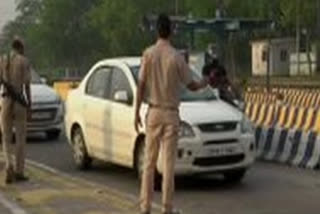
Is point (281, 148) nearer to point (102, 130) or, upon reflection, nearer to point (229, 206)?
point (102, 130)

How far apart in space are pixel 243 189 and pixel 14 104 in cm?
326

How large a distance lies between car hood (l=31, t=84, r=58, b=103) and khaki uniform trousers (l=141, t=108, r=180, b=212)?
11.2 m

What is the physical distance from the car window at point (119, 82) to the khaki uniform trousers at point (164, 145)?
4.17m

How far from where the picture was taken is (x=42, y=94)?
21.1 m

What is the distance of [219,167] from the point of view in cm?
1291

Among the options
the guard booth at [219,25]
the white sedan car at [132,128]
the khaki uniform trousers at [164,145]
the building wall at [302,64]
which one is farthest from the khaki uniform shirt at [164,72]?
the building wall at [302,64]

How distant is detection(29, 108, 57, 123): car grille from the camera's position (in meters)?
20.8

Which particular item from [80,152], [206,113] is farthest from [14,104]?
[206,113]

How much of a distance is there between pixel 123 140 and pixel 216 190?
1490 millimetres

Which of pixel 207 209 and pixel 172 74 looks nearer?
pixel 172 74

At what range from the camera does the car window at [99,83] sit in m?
14.8

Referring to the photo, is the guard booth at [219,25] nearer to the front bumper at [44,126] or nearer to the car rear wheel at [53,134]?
the car rear wheel at [53,134]

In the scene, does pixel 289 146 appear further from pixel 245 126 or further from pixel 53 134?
pixel 53 134

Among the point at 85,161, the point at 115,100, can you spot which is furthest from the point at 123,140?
the point at 85,161
